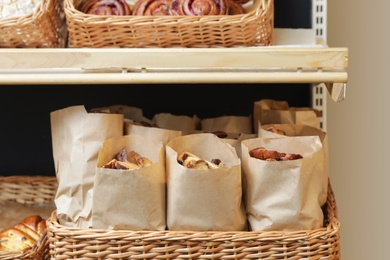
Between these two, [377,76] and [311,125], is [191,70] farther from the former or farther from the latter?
[377,76]

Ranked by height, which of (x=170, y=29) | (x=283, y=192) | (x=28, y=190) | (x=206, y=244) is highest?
(x=170, y=29)

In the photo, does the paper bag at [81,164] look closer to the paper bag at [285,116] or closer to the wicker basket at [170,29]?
the wicker basket at [170,29]

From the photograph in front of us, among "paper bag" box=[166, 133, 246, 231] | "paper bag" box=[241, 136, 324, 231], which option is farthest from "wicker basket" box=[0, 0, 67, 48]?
"paper bag" box=[241, 136, 324, 231]

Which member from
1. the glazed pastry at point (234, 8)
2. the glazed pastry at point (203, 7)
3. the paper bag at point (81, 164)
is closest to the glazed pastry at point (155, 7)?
the glazed pastry at point (203, 7)

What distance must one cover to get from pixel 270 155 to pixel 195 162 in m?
0.18

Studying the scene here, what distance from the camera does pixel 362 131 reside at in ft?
7.06

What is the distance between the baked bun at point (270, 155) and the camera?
1.46 metres

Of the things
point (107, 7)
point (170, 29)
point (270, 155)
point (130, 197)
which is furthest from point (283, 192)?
point (107, 7)

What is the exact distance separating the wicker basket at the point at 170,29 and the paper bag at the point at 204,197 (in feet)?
0.94

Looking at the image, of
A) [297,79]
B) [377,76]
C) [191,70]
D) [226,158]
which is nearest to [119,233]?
[226,158]

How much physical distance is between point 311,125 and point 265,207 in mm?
415

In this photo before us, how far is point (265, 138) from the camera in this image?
1.52 metres

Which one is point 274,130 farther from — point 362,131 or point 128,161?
point 362,131

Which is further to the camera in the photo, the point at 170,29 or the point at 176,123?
the point at 176,123
